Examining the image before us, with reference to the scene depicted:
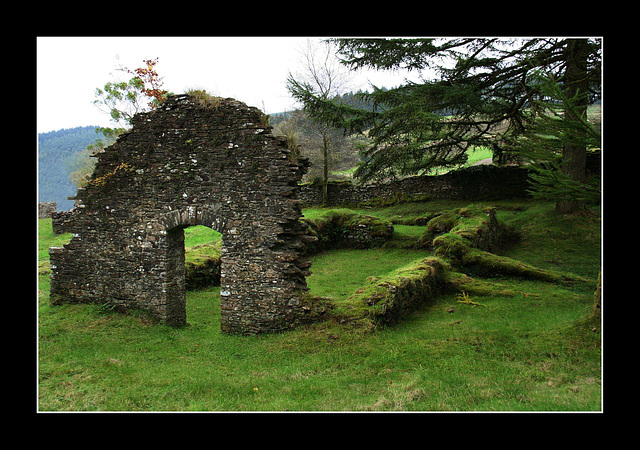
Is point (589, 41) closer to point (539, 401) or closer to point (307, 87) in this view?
point (307, 87)

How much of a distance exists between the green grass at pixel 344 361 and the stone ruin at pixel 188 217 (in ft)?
1.75

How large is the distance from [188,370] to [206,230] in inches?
581

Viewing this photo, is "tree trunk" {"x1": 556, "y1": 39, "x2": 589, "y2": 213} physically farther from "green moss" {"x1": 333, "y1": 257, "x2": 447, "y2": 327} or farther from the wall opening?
the wall opening

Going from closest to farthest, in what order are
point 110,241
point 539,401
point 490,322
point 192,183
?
point 539,401
point 490,322
point 192,183
point 110,241

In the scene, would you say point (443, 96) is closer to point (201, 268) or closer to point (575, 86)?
point (575, 86)

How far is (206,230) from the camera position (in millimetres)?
21422

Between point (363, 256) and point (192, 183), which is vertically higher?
point (192, 183)

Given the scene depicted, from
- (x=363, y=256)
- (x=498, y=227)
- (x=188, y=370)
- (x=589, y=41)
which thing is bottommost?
(x=188, y=370)

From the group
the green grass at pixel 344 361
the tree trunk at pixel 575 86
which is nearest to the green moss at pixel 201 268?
the green grass at pixel 344 361

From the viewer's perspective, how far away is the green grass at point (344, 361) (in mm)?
5758

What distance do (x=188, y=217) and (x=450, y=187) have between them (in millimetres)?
18432

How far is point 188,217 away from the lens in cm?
936

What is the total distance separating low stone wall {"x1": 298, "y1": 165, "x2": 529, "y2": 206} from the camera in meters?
22.9

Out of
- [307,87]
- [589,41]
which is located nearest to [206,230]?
[307,87]
